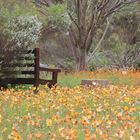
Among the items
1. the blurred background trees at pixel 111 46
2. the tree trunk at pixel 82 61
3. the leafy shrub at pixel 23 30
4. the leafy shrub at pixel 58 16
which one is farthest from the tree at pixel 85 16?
the leafy shrub at pixel 23 30

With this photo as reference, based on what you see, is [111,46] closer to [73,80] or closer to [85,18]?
[85,18]

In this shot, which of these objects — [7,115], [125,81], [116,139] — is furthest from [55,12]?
[116,139]

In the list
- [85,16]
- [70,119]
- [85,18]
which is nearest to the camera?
[70,119]

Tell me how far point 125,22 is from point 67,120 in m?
32.8

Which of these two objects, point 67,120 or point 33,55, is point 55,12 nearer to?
point 33,55

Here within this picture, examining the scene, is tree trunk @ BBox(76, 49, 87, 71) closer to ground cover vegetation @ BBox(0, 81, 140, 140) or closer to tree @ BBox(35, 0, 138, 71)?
tree @ BBox(35, 0, 138, 71)

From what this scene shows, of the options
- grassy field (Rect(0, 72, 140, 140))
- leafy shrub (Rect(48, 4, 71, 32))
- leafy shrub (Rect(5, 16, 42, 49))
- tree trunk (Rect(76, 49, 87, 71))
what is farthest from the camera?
tree trunk (Rect(76, 49, 87, 71))

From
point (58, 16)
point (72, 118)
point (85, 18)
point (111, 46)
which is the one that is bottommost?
point (72, 118)

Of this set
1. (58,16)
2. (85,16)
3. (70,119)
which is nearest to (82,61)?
(85,16)

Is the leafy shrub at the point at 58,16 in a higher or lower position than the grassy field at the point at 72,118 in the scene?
A: higher

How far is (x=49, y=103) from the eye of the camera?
8.96m

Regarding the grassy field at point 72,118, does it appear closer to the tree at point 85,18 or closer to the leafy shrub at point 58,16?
the leafy shrub at point 58,16

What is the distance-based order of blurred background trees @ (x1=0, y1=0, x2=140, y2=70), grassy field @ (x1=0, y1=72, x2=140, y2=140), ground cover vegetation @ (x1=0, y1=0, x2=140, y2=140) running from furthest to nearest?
blurred background trees @ (x1=0, y1=0, x2=140, y2=70)
ground cover vegetation @ (x1=0, y1=0, x2=140, y2=140)
grassy field @ (x1=0, y1=72, x2=140, y2=140)

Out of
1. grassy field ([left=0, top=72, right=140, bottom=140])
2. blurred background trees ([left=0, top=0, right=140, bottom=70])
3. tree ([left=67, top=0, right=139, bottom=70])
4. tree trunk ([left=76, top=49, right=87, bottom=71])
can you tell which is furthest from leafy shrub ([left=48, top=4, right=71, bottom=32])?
tree trunk ([left=76, top=49, right=87, bottom=71])
